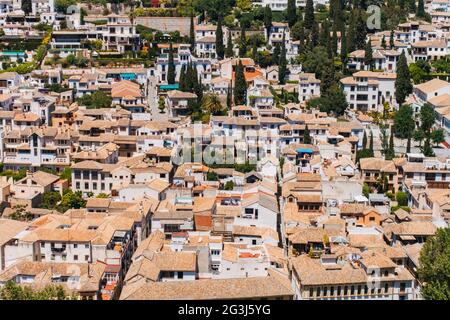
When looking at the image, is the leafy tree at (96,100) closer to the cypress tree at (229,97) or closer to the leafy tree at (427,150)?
the cypress tree at (229,97)

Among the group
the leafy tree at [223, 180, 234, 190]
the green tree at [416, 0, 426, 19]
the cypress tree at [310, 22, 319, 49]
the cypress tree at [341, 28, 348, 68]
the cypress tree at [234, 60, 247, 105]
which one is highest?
the green tree at [416, 0, 426, 19]

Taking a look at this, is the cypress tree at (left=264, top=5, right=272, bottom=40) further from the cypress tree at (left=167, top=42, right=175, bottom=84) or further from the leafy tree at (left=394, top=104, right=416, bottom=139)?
the leafy tree at (left=394, top=104, right=416, bottom=139)

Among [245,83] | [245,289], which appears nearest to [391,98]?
[245,83]

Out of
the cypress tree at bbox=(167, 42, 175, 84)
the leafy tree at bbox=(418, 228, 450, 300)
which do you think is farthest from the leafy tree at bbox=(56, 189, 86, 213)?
the leafy tree at bbox=(418, 228, 450, 300)

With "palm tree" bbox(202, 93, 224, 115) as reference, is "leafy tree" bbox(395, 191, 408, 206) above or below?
below

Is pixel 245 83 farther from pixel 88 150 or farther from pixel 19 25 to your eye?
pixel 19 25

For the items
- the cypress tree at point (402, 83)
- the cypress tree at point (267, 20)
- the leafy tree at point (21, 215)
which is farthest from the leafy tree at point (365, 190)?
the cypress tree at point (267, 20)
